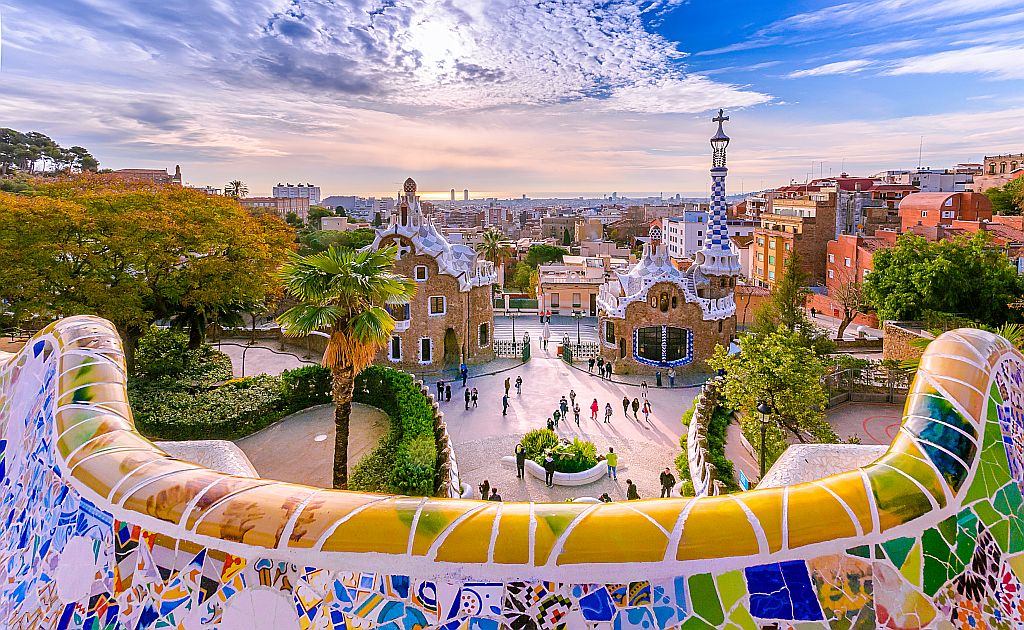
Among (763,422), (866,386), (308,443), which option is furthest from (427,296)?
(763,422)

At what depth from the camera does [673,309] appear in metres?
32.2

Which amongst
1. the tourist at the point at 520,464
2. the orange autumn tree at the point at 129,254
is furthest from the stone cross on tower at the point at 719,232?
the orange autumn tree at the point at 129,254

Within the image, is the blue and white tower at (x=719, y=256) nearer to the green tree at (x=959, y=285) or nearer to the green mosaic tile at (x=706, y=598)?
the green tree at (x=959, y=285)

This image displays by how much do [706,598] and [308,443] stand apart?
62.4ft

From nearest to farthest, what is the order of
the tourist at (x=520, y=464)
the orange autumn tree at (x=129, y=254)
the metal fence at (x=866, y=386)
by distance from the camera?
the tourist at (x=520, y=464) → the orange autumn tree at (x=129, y=254) → the metal fence at (x=866, y=386)

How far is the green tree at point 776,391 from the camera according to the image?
56.6ft

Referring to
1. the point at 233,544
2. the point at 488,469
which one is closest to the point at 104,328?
the point at 233,544

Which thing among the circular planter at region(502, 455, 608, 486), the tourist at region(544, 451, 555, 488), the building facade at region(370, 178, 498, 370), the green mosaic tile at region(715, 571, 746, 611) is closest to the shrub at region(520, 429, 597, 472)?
the circular planter at region(502, 455, 608, 486)

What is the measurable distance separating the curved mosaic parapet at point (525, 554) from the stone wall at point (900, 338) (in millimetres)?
28601

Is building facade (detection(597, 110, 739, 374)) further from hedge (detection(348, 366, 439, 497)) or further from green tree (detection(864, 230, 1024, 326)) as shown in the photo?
hedge (detection(348, 366, 439, 497))

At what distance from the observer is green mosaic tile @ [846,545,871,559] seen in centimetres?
375

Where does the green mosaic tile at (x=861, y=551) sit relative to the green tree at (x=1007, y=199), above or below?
below

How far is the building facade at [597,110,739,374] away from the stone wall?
7.28 metres

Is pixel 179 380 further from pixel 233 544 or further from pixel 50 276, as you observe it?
pixel 233 544
